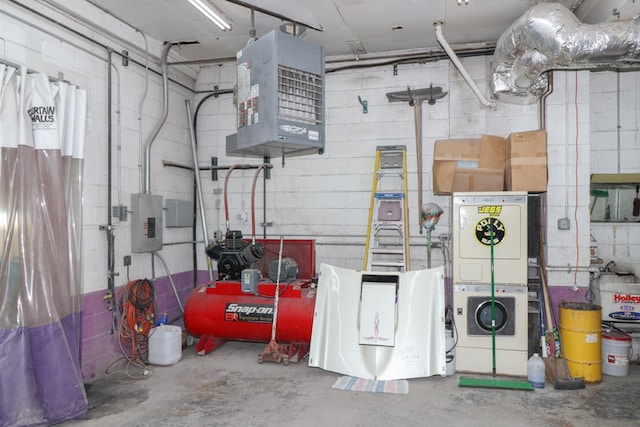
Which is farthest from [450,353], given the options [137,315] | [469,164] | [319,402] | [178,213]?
[178,213]

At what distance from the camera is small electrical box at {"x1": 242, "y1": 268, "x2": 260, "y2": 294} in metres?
4.50

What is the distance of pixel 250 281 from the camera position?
4496 mm

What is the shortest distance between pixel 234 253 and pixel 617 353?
377 centimetres

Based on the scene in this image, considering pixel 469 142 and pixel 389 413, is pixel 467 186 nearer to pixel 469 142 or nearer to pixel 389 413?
pixel 469 142

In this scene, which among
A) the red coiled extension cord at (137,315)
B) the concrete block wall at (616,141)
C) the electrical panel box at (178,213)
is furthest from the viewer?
the electrical panel box at (178,213)

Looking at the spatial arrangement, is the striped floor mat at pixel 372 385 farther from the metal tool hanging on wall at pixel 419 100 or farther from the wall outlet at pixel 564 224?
the wall outlet at pixel 564 224

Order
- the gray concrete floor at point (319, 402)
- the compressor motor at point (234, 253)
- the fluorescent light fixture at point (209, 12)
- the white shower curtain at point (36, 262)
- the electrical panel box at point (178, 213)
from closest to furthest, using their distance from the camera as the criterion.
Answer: the white shower curtain at point (36, 262) → the gray concrete floor at point (319, 402) → the fluorescent light fixture at point (209, 12) → the compressor motor at point (234, 253) → the electrical panel box at point (178, 213)

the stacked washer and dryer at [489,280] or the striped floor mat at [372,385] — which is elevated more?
the stacked washer and dryer at [489,280]

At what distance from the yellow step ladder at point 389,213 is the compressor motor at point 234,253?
4.00 feet

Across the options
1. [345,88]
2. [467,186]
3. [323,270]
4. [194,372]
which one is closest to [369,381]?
[323,270]

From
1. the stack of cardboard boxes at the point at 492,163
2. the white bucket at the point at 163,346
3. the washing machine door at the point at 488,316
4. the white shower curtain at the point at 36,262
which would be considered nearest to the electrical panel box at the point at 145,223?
the white bucket at the point at 163,346

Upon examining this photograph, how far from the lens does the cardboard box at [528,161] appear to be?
4215 millimetres

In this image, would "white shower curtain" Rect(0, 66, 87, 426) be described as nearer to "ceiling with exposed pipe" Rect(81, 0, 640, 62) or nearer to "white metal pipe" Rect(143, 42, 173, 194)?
"ceiling with exposed pipe" Rect(81, 0, 640, 62)

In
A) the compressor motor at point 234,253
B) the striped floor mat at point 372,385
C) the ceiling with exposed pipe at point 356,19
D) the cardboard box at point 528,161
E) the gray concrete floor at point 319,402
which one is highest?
the ceiling with exposed pipe at point 356,19
